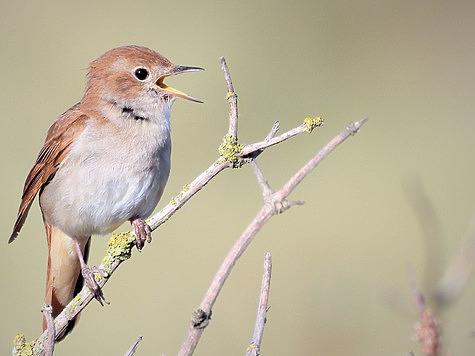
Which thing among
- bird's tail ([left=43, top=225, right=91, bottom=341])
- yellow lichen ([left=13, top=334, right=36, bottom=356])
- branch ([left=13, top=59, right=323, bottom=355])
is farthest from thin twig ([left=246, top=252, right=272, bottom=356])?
bird's tail ([left=43, top=225, right=91, bottom=341])

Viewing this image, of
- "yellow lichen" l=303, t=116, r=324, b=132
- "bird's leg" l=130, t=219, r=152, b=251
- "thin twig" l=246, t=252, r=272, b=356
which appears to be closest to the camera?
"thin twig" l=246, t=252, r=272, b=356

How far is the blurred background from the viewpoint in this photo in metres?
5.17

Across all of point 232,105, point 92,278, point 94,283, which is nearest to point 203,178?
point 232,105

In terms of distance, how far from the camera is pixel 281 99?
7.36 meters

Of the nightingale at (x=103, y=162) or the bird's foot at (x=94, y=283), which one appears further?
the nightingale at (x=103, y=162)

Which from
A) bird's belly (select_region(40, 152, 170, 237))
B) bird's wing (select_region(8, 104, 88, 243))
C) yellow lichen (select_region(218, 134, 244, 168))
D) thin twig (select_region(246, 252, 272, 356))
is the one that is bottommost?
thin twig (select_region(246, 252, 272, 356))

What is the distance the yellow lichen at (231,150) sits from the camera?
82.7 inches

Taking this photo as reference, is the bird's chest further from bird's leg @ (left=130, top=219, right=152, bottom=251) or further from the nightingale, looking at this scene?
bird's leg @ (left=130, top=219, right=152, bottom=251)

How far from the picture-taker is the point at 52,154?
337 centimetres

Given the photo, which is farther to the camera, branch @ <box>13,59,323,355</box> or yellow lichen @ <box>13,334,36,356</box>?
yellow lichen @ <box>13,334,36,356</box>

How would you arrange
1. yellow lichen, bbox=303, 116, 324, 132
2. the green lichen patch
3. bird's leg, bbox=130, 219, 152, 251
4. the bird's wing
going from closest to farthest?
yellow lichen, bbox=303, 116, 324, 132 → the green lichen patch → bird's leg, bbox=130, 219, 152, 251 → the bird's wing

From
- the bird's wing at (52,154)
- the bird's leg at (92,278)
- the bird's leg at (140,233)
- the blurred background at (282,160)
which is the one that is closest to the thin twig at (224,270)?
the bird's leg at (92,278)

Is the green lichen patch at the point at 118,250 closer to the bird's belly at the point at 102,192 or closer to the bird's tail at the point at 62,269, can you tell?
the bird's belly at the point at 102,192

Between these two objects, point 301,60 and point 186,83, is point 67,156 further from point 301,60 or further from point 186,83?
point 301,60
